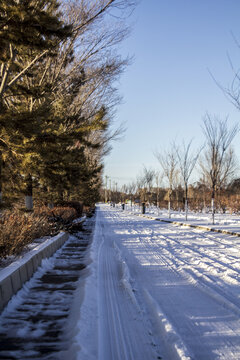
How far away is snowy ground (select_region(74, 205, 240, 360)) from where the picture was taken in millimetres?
3264

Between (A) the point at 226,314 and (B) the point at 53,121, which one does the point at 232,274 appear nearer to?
(A) the point at 226,314

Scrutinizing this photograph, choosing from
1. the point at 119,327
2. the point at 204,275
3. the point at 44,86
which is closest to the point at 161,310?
the point at 119,327

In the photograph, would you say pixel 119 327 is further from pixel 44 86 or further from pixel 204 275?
pixel 44 86

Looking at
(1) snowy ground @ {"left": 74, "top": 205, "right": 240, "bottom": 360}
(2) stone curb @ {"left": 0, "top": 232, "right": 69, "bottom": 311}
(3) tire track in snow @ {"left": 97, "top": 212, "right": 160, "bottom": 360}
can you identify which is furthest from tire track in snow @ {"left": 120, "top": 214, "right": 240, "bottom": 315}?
(2) stone curb @ {"left": 0, "top": 232, "right": 69, "bottom": 311}

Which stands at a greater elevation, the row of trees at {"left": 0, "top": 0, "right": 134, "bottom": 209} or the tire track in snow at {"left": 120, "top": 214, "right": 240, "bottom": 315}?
the row of trees at {"left": 0, "top": 0, "right": 134, "bottom": 209}

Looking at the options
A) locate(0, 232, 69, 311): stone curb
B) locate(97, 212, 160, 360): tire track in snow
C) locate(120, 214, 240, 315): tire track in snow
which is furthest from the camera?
locate(120, 214, 240, 315): tire track in snow

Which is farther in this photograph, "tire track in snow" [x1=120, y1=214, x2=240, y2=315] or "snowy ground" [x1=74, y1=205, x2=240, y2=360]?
"tire track in snow" [x1=120, y1=214, x2=240, y2=315]

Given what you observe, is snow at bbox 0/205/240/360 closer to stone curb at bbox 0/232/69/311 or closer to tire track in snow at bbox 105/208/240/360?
tire track in snow at bbox 105/208/240/360

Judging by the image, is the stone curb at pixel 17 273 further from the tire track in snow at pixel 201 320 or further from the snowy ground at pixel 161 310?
the tire track in snow at pixel 201 320

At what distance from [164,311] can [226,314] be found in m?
0.84

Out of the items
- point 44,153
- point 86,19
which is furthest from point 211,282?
point 86,19

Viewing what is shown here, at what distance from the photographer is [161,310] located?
14.5 ft

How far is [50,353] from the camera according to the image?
318 cm

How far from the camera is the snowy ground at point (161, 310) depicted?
326 cm
